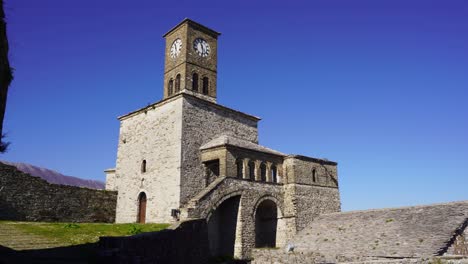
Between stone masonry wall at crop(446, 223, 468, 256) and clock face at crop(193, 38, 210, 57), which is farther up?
clock face at crop(193, 38, 210, 57)

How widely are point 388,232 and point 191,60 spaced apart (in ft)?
57.5

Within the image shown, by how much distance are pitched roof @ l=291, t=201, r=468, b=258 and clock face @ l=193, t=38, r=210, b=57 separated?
1509 centimetres

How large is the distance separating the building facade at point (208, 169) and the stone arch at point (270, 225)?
0.07 m

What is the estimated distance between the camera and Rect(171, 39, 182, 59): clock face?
27984mm

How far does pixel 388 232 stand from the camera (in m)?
21.0

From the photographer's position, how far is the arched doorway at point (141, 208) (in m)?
24.8

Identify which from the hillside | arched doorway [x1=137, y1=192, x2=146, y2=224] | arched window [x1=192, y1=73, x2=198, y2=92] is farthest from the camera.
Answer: the hillside

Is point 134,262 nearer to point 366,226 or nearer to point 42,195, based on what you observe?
point 42,195

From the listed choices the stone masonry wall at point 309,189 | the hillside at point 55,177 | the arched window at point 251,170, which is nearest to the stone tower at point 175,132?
the arched window at point 251,170

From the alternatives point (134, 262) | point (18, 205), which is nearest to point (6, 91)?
point (134, 262)

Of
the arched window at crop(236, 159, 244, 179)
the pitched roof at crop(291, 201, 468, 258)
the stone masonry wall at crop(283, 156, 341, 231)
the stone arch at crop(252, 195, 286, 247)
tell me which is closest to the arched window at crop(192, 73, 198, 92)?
the arched window at crop(236, 159, 244, 179)

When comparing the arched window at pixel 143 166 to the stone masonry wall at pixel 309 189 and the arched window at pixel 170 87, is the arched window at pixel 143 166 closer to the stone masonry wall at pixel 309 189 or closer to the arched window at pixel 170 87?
the arched window at pixel 170 87

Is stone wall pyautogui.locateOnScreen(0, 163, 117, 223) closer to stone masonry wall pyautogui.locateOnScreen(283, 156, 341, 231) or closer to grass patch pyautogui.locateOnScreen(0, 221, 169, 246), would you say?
grass patch pyautogui.locateOnScreen(0, 221, 169, 246)

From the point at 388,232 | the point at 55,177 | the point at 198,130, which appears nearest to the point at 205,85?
the point at 198,130
